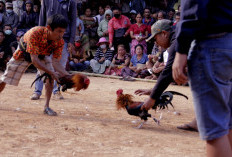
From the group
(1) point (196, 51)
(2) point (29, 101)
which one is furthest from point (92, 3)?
(1) point (196, 51)

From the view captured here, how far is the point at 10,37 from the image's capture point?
40.4 feet

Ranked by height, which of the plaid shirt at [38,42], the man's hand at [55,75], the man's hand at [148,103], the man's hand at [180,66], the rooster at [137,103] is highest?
the man's hand at [180,66]

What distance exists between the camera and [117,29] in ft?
40.2

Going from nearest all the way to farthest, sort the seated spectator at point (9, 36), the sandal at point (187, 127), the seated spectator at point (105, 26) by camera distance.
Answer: the sandal at point (187, 127)
the seated spectator at point (9, 36)
the seated spectator at point (105, 26)

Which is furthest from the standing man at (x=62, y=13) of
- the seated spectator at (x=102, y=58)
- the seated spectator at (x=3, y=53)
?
the seated spectator at (x=3, y=53)

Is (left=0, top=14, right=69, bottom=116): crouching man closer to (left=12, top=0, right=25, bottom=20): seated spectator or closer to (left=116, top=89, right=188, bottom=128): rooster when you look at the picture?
(left=116, top=89, right=188, bottom=128): rooster

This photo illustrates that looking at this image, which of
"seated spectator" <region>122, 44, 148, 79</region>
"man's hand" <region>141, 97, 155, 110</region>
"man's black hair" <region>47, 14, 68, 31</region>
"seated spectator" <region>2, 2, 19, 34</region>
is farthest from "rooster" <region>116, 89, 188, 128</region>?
"seated spectator" <region>2, 2, 19, 34</region>

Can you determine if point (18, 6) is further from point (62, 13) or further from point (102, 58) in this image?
point (62, 13)

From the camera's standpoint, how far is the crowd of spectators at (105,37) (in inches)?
455

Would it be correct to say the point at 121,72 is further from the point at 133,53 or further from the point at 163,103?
the point at 163,103

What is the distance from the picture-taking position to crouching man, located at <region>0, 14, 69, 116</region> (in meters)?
5.07

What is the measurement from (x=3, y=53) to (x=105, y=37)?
3652 millimetres

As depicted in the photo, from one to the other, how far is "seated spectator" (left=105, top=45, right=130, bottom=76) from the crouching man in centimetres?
620

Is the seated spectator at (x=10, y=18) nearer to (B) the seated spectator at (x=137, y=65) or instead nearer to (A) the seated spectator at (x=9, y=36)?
(A) the seated spectator at (x=9, y=36)
